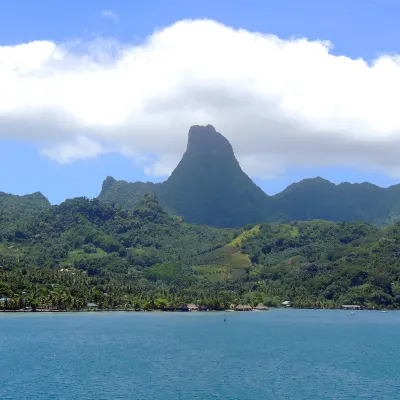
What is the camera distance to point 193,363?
107 m

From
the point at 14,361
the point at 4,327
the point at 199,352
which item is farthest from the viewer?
the point at 4,327

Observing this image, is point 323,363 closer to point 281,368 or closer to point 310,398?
point 281,368

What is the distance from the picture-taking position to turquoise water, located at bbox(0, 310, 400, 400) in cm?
8212

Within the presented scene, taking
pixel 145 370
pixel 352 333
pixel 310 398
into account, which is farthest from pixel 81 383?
pixel 352 333

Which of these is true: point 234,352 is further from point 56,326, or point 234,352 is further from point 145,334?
point 56,326

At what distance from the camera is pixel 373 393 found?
8262 centimetres

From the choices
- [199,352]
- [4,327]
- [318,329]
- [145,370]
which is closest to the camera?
[145,370]

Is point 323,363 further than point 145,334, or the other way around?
point 145,334

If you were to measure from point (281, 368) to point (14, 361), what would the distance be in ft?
163

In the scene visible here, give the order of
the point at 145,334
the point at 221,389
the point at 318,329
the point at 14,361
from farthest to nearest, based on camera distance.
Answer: the point at 318,329 < the point at 145,334 < the point at 14,361 < the point at 221,389

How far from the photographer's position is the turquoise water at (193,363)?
82125 millimetres

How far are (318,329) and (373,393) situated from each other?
105 meters

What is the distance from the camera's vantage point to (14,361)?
106m

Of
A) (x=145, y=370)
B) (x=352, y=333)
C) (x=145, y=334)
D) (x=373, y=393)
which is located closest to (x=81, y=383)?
(x=145, y=370)
